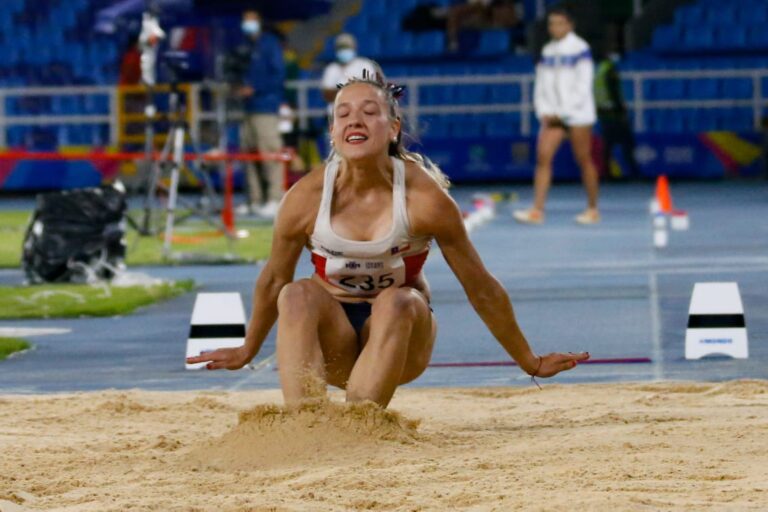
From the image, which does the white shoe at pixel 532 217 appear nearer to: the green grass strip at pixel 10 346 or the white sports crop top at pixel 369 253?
the green grass strip at pixel 10 346

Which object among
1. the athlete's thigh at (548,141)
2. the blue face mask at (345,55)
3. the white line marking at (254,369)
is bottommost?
the white line marking at (254,369)

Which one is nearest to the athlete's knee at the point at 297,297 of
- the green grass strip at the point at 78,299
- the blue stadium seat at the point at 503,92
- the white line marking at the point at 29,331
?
the white line marking at the point at 29,331

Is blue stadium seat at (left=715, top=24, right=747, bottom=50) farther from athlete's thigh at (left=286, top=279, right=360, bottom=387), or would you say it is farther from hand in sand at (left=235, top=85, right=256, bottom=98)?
athlete's thigh at (left=286, top=279, right=360, bottom=387)

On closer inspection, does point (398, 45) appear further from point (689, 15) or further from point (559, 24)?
point (559, 24)

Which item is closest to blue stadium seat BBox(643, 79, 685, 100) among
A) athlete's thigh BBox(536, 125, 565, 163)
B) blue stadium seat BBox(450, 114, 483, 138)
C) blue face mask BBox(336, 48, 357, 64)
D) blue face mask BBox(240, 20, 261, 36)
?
blue stadium seat BBox(450, 114, 483, 138)

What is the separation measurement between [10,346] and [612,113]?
67.1 feet

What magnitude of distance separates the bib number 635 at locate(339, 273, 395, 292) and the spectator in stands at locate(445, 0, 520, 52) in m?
26.3

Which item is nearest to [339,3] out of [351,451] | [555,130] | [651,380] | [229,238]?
[555,130]

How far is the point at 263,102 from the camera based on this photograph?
76.5 ft

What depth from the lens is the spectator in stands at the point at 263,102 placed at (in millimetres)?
23047

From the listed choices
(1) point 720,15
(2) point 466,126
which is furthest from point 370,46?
(1) point 720,15

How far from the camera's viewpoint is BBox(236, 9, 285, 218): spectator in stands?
23047 millimetres

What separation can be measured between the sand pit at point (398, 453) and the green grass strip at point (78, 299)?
13.4 ft

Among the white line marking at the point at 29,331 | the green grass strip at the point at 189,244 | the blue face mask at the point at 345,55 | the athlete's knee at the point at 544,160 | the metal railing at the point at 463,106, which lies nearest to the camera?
the white line marking at the point at 29,331
